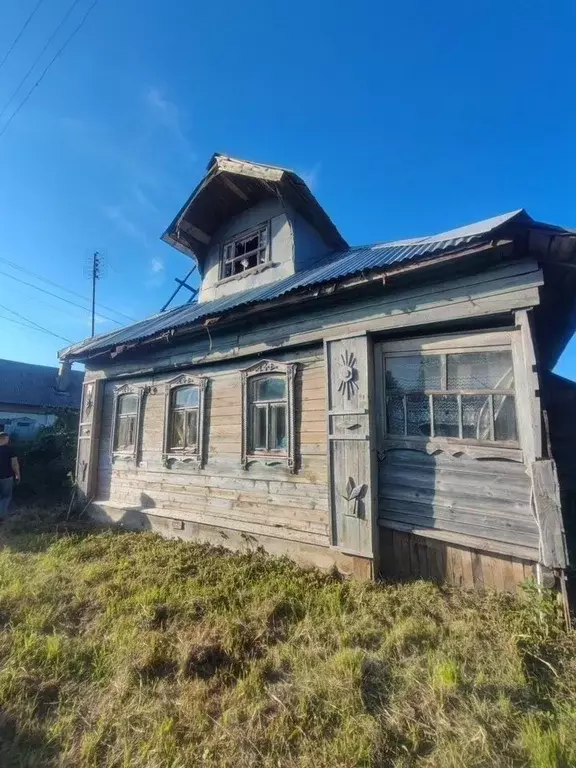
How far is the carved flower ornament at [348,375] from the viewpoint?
5.01 m

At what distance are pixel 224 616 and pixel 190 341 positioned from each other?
16.7 ft

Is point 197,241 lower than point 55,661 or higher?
higher

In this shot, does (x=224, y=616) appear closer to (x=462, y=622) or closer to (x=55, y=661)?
(x=55, y=661)

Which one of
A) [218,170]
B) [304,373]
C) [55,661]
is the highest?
[218,170]

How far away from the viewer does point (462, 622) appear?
3461mm

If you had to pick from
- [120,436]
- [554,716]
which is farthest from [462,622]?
[120,436]

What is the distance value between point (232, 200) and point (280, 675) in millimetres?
9640

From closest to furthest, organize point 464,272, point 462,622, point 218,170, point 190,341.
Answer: point 462,622 → point 464,272 → point 190,341 → point 218,170

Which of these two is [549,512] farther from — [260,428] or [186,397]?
[186,397]

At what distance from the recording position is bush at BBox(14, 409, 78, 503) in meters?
10.1

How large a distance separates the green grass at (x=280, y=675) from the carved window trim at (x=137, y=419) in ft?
11.9

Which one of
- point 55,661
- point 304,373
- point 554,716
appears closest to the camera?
point 554,716

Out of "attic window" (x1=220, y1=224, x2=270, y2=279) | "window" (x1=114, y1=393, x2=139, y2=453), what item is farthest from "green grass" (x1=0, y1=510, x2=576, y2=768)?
"attic window" (x1=220, y1=224, x2=270, y2=279)

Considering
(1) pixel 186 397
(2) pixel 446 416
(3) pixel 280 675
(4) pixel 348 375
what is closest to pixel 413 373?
(2) pixel 446 416
